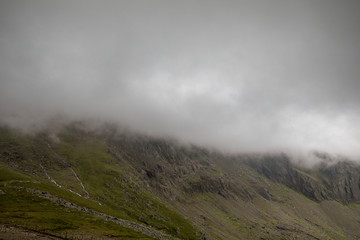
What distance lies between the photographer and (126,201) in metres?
183

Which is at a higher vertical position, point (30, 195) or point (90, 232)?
point (90, 232)

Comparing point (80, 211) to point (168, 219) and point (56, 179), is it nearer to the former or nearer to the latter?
point (56, 179)

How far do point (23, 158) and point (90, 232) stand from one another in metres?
150

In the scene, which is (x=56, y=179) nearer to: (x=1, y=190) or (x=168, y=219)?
(x=1, y=190)

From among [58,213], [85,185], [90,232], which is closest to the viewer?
[90,232]

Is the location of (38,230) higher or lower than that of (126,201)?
higher

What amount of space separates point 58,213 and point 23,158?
12193cm

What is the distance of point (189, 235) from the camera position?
173 metres

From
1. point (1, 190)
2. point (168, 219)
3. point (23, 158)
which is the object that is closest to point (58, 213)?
point (1, 190)

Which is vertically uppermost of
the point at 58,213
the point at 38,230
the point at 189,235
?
the point at 38,230

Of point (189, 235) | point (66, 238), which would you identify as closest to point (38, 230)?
point (66, 238)

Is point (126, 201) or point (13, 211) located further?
point (126, 201)

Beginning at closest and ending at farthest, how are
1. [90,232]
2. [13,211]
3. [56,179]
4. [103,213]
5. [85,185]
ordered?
[90,232] < [13,211] < [103,213] < [56,179] < [85,185]

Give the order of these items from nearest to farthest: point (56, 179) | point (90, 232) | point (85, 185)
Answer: point (90, 232) → point (56, 179) → point (85, 185)
